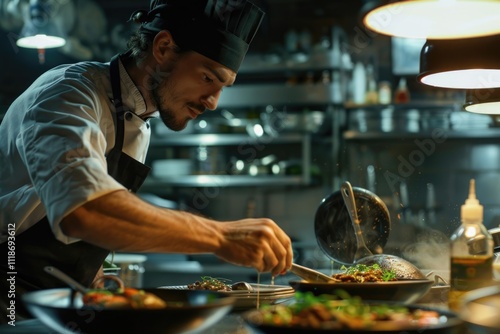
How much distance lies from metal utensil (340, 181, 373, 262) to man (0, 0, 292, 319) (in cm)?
56

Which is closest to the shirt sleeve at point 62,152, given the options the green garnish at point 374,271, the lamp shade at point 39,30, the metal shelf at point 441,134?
the green garnish at point 374,271

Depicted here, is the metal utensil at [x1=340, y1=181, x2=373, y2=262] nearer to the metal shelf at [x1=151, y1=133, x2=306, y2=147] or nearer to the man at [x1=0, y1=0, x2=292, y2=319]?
the man at [x1=0, y1=0, x2=292, y2=319]

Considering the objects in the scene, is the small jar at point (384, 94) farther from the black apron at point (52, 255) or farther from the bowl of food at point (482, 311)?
the bowl of food at point (482, 311)

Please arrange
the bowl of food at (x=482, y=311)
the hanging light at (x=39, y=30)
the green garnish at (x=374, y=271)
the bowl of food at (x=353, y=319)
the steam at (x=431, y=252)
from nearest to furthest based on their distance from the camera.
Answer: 1. the bowl of food at (x=353, y=319)
2. the bowl of food at (x=482, y=311)
3. the green garnish at (x=374, y=271)
4. the steam at (x=431, y=252)
5. the hanging light at (x=39, y=30)

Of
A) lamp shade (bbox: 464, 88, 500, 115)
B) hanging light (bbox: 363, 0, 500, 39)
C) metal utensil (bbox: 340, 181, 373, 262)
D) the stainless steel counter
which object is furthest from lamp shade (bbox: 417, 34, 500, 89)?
the stainless steel counter

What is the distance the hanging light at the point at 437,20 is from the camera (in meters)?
1.63

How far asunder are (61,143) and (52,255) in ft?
1.84

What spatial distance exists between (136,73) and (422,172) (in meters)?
4.16

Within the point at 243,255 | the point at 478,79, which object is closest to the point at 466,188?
the point at 478,79

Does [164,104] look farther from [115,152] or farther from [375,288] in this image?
[375,288]

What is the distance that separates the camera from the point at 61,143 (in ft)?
5.10

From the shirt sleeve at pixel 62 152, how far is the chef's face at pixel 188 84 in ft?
1.37

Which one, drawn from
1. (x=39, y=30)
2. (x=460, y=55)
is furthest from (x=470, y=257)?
(x=39, y=30)

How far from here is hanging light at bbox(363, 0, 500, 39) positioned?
1.63 m
